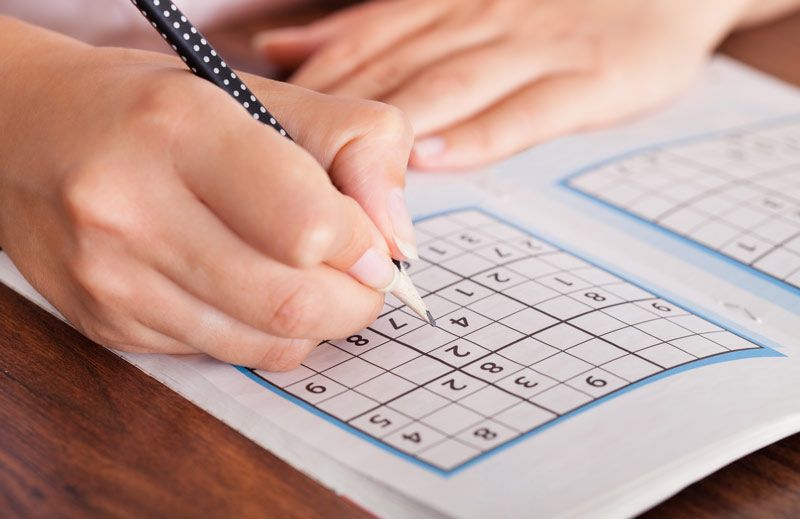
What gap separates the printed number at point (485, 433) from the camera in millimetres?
433

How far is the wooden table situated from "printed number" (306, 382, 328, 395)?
0.05m

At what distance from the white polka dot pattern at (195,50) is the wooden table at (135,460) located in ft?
0.60

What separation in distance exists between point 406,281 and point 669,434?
0.18m

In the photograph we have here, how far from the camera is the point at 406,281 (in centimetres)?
49

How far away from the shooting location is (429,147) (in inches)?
30.2

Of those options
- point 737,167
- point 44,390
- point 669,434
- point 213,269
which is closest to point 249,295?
point 213,269

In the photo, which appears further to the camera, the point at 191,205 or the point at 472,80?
the point at 472,80

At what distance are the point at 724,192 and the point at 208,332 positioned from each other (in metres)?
0.51

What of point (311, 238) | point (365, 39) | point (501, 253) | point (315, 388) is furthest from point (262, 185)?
point (365, 39)

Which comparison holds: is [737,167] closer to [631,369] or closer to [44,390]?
[631,369]

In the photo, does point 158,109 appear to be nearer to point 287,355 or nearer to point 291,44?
point 287,355

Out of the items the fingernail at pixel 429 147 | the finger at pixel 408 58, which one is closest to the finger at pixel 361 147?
the fingernail at pixel 429 147

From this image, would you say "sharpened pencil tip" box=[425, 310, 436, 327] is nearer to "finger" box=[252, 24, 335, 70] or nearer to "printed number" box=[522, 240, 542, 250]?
"printed number" box=[522, 240, 542, 250]

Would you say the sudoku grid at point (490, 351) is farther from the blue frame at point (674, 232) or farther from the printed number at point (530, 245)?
the blue frame at point (674, 232)
